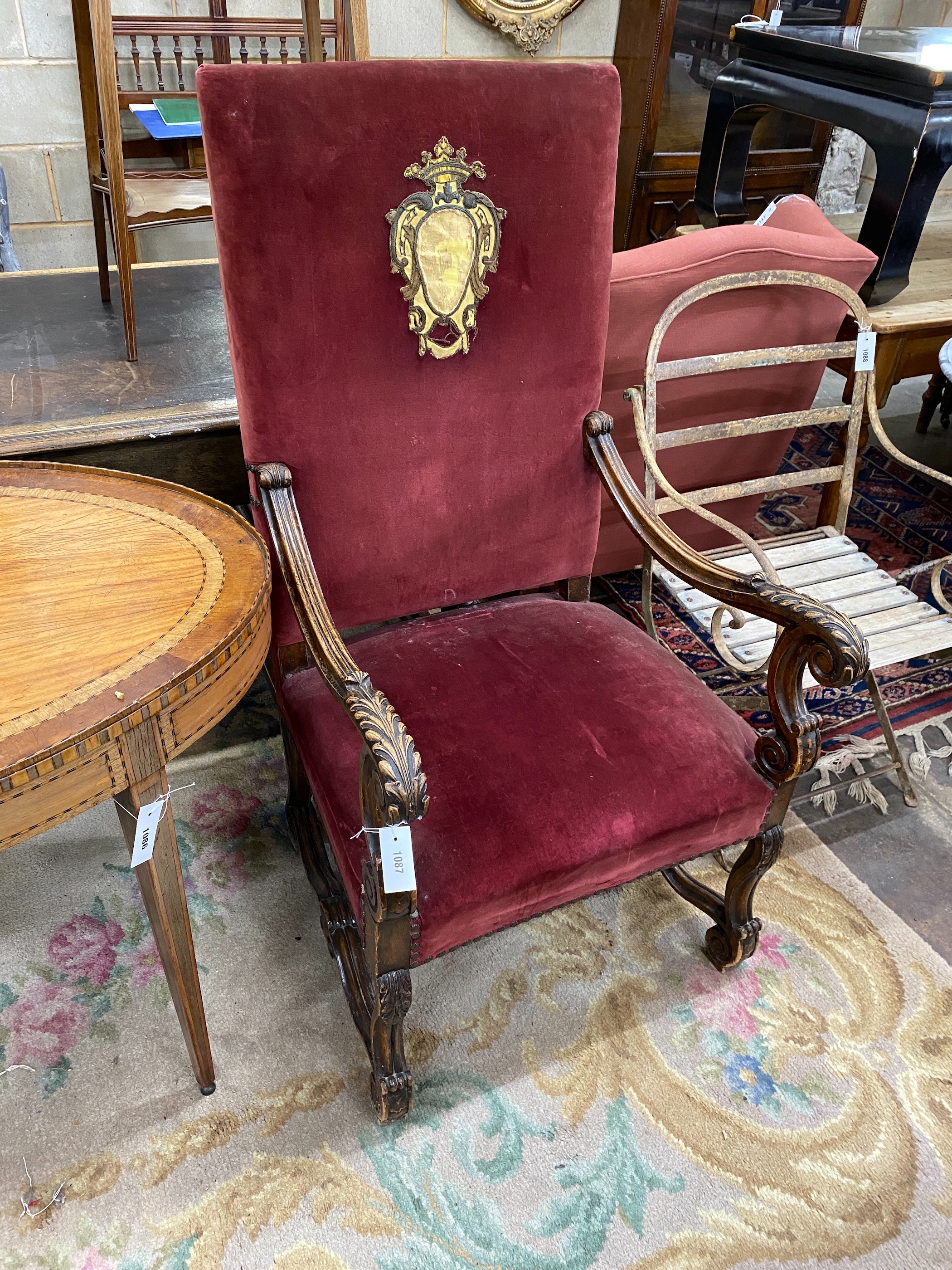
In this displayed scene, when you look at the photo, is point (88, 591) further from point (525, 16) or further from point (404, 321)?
point (525, 16)

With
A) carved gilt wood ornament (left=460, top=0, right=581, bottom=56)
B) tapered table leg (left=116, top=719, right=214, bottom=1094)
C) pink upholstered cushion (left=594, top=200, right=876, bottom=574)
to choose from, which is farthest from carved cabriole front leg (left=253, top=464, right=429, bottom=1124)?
carved gilt wood ornament (left=460, top=0, right=581, bottom=56)

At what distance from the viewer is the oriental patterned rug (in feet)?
6.77

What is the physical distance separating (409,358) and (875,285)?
1576 mm

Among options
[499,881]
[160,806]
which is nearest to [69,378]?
[160,806]

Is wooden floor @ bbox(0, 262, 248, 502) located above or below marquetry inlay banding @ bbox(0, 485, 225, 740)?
below

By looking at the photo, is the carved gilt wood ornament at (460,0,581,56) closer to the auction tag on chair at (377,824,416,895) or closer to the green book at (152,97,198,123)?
→ the green book at (152,97,198,123)

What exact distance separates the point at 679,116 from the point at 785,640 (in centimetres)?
396

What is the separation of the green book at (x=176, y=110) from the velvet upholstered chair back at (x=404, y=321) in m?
2.19

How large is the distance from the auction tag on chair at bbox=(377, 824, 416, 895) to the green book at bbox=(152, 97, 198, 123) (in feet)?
9.29

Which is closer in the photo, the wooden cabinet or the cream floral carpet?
the cream floral carpet

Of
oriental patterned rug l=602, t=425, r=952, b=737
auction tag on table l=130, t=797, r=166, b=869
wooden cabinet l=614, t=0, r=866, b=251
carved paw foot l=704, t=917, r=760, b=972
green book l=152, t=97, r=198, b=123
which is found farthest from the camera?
wooden cabinet l=614, t=0, r=866, b=251

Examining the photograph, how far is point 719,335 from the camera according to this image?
5.96ft

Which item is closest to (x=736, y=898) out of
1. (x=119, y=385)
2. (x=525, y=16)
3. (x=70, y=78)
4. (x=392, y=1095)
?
(x=392, y=1095)

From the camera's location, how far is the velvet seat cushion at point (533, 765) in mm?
1118
